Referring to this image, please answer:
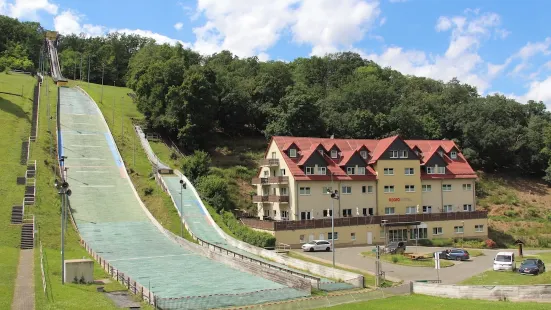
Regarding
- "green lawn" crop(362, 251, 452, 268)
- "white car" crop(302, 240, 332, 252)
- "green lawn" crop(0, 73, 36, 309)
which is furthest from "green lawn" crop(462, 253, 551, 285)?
"green lawn" crop(0, 73, 36, 309)

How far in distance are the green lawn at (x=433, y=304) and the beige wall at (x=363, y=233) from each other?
21429mm

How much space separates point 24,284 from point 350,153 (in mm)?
38542

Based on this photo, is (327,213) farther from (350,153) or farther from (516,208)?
(516,208)

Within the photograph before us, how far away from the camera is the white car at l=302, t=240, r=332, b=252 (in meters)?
49.5

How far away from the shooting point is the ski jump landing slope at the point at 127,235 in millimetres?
32094

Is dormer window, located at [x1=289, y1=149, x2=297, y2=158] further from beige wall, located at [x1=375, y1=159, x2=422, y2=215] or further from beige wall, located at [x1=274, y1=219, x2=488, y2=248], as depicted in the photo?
beige wall, located at [x1=274, y1=219, x2=488, y2=248]

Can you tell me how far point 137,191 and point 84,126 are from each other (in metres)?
28.2

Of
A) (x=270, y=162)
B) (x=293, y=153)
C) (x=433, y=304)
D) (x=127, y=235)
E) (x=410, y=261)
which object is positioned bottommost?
(x=433, y=304)

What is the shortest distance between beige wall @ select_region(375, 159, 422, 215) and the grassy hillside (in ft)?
34.9

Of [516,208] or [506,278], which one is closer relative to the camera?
[506,278]

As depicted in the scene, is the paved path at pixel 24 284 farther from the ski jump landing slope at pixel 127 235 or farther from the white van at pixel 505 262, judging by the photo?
the white van at pixel 505 262

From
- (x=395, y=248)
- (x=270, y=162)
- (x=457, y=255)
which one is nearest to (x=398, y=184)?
(x=395, y=248)

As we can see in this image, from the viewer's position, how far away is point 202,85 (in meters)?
80.4

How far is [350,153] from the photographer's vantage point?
60.5 metres
